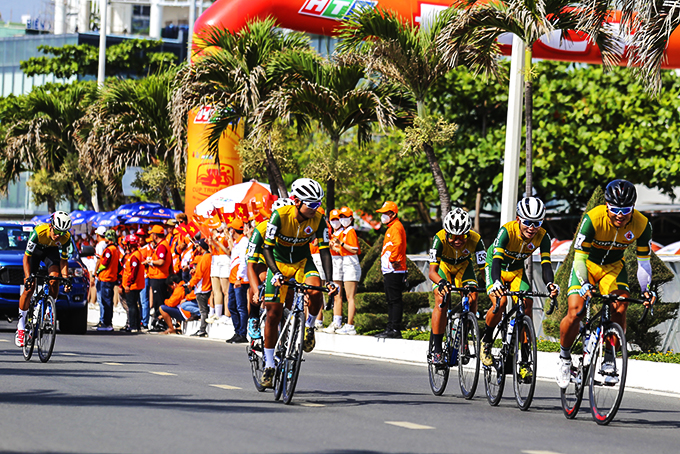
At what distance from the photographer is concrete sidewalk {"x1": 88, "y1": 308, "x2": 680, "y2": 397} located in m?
12.4

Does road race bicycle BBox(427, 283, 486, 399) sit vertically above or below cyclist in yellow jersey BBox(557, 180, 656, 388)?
below

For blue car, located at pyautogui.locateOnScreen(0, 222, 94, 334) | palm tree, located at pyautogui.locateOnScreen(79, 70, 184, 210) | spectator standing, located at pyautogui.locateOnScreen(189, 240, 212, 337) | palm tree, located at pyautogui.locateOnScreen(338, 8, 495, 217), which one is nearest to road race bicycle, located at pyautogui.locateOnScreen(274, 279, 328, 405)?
blue car, located at pyautogui.locateOnScreen(0, 222, 94, 334)

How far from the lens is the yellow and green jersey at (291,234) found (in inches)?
383

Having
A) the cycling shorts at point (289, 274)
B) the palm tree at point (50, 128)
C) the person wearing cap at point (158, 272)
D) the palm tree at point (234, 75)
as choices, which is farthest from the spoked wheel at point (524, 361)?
the palm tree at point (50, 128)

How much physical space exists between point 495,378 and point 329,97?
12.3 meters

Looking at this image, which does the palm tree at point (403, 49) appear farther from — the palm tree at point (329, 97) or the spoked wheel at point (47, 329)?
the spoked wheel at point (47, 329)

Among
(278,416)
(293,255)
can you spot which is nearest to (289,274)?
(293,255)

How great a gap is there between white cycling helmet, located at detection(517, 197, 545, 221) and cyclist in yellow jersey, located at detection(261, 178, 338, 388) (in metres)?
1.82

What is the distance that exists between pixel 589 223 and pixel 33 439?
4.78 m

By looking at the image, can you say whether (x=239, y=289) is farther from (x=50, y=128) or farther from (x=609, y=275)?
(x=50, y=128)

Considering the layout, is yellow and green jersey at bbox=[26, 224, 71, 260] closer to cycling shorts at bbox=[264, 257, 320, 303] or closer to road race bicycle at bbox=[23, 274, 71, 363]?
road race bicycle at bbox=[23, 274, 71, 363]

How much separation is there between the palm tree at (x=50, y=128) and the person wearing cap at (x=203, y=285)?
51.2ft

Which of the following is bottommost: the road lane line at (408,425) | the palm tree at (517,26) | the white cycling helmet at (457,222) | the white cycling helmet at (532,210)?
the road lane line at (408,425)

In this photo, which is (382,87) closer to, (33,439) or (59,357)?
(59,357)
